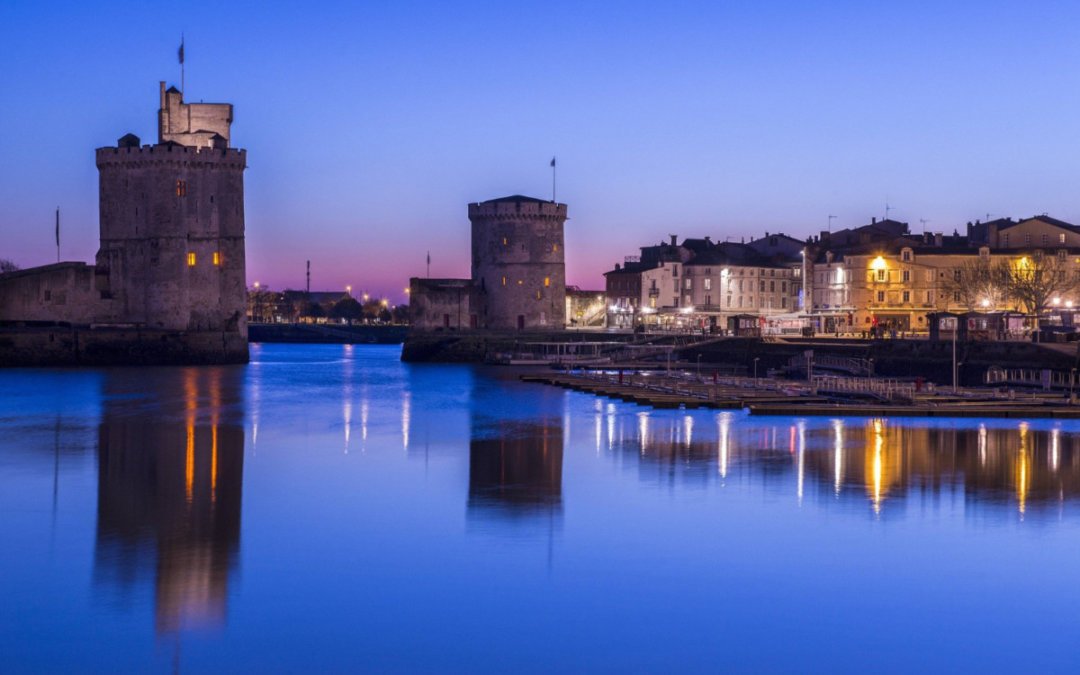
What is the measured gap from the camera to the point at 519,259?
6706 centimetres

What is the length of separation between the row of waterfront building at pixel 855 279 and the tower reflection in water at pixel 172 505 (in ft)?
117

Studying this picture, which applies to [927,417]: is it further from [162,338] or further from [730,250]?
[730,250]

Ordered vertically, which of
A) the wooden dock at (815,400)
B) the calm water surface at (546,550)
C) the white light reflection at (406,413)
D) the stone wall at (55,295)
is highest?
the stone wall at (55,295)

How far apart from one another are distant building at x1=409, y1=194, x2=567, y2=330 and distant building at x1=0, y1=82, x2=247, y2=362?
1334cm

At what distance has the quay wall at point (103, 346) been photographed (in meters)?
54.5

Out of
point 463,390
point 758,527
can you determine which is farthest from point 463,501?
point 463,390

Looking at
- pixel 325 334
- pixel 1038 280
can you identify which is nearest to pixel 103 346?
pixel 1038 280

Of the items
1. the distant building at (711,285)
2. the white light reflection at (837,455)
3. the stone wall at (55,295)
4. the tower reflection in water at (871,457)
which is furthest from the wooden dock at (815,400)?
the distant building at (711,285)

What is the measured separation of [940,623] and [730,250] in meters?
68.9

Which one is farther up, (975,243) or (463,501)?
(975,243)

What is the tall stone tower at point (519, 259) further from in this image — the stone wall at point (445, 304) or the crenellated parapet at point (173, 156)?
the crenellated parapet at point (173, 156)

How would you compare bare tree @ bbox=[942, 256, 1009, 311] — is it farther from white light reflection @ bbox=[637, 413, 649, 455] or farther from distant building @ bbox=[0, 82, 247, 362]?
distant building @ bbox=[0, 82, 247, 362]

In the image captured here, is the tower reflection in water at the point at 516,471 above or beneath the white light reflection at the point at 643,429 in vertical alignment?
beneath

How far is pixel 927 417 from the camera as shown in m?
30.6
